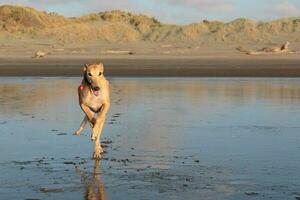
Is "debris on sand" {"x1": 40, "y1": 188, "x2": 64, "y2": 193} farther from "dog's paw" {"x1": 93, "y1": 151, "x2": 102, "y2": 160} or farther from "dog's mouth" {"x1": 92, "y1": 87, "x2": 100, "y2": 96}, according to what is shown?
"dog's mouth" {"x1": 92, "y1": 87, "x2": 100, "y2": 96}

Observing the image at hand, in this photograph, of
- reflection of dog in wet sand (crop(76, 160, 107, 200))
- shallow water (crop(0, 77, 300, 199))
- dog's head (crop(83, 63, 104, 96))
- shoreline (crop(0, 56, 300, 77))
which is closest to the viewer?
reflection of dog in wet sand (crop(76, 160, 107, 200))

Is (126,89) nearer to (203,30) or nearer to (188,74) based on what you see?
(188,74)

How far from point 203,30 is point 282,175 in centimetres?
5277

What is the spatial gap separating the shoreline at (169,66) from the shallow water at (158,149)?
12.0 meters

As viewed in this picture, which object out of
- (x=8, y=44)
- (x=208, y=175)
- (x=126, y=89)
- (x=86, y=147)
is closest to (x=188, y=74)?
(x=126, y=89)

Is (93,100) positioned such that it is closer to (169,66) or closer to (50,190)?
(50,190)

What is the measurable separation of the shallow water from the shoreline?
39.5 ft

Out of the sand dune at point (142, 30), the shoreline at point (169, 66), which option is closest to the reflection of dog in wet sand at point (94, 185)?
the shoreline at point (169, 66)

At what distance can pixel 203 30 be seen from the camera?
59.7 metres

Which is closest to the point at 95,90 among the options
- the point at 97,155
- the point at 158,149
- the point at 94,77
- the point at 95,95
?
the point at 95,95

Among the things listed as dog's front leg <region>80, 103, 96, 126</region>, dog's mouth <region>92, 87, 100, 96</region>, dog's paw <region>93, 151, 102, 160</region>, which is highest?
dog's mouth <region>92, 87, 100, 96</region>

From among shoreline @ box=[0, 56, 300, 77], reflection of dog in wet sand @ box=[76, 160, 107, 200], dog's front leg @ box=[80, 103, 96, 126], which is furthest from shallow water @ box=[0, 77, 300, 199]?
shoreline @ box=[0, 56, 300, 77]

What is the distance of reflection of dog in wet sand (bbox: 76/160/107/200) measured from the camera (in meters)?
6.61

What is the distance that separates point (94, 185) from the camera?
711cm
